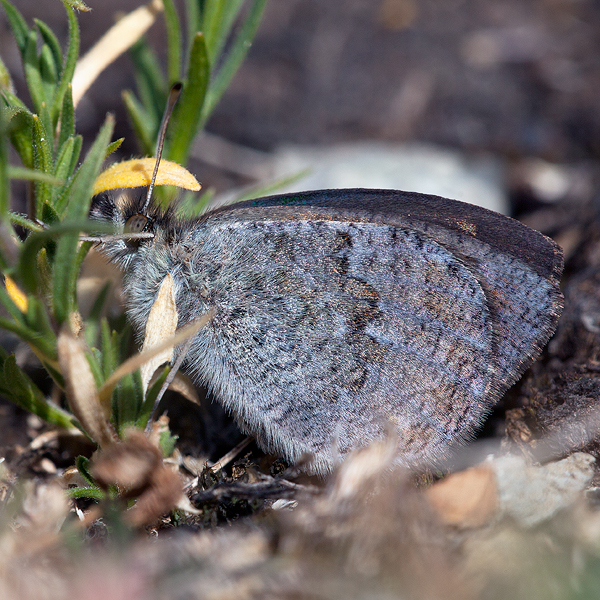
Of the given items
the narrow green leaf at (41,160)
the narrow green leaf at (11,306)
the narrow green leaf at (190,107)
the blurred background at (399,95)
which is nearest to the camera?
the narrow green leaf at (11,306)

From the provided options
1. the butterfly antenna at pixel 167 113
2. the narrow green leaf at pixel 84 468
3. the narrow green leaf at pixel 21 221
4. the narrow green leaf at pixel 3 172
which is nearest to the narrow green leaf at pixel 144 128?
the butterfly antenna at pixel 167 113

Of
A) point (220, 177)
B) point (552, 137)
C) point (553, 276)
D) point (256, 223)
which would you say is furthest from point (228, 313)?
point (552, 137)

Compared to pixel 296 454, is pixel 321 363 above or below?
above

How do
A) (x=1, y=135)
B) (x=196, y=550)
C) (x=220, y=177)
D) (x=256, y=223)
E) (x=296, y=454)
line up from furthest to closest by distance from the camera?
(x=220, y=177) < (x=256, y=223) < (x=296, y=454) < (x=1, y=135) < (x=196, y=550)

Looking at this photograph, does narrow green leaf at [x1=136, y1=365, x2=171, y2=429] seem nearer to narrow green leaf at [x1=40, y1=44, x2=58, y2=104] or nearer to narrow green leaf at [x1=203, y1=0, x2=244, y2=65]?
narrow green leaf at [x1=40, y1=44, x2=58, y2=104]

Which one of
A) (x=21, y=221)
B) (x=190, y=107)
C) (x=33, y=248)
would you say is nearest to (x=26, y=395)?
(x=21, y=221)

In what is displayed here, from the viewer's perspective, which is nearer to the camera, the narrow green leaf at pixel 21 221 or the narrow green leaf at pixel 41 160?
the narrow green leaf at pixel 21 221

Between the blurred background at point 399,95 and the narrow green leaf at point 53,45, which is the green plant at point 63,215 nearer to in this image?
the narrow green leaf at point 53,45

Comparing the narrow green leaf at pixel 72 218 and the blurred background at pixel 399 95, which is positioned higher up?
the blurred background at pixel 399 95

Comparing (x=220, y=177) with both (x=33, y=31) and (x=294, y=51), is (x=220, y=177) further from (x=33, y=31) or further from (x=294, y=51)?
(x=33, y=31)
